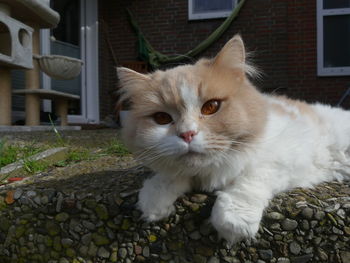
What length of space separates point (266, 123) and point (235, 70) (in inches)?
9.5

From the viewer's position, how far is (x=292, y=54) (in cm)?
679

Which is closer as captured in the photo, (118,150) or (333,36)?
(118,150)

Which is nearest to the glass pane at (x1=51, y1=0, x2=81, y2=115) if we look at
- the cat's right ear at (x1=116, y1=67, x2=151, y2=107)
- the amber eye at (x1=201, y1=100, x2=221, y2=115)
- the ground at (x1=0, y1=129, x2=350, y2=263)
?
the ground at (x1=0, y1=129, x2=350, y2=263)

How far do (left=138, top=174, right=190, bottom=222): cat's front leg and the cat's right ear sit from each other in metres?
0.36

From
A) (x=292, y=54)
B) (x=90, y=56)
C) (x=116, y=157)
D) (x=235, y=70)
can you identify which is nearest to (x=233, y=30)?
(x=292, y=54)

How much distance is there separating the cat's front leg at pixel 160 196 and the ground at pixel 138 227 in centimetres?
4

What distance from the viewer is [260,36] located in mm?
6953

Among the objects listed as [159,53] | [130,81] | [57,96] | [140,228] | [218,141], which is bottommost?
[140,228]

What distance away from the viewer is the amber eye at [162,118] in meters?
1.39

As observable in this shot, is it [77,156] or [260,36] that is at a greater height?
[260,36]

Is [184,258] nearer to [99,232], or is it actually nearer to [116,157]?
[99,232]

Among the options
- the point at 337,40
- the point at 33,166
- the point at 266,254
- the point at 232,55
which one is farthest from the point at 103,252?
the point at 337,40

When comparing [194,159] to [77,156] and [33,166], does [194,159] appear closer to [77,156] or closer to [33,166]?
[33,166]

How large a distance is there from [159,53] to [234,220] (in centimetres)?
617
